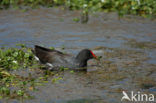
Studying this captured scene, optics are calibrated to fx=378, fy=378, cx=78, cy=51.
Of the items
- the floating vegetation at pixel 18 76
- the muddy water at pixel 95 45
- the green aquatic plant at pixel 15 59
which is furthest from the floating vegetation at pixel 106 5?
the green aquatic plant at pixel 15 59

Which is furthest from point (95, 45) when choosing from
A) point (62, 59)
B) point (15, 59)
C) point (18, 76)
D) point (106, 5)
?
point (18, 76)

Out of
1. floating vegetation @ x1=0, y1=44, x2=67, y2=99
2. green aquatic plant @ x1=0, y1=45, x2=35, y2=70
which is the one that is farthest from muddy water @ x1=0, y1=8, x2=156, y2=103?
green aquatic plant @ x1=0, y1=45, x2=35, y2=70

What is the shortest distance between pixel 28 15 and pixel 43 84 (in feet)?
26.3

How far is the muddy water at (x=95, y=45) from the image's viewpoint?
30.8 feet

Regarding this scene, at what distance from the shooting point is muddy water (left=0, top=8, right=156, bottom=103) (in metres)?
9.39

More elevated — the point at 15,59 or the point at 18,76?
the point at 15,59

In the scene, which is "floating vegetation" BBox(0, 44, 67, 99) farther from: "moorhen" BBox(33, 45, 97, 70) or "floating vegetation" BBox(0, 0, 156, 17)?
"floating vegetation" BBox(0, 0, 156, 17)

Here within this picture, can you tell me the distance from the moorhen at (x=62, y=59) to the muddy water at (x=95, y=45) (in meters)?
0.38

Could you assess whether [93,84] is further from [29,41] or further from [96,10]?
[96,10]

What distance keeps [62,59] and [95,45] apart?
249 cm

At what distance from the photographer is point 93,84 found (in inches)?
393

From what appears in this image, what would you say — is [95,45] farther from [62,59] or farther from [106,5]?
[106,5]

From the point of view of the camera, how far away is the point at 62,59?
11430 mm

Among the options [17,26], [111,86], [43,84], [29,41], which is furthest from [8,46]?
[111,86]
